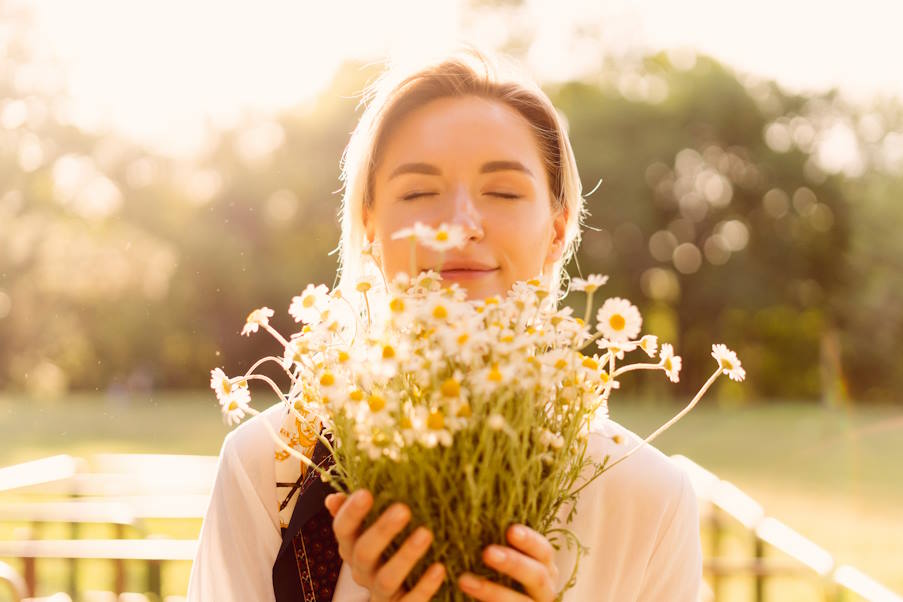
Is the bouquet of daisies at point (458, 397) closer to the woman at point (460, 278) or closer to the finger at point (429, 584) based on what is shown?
the finger at point (429, 584)

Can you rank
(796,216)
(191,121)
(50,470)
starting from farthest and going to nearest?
1. (796,216)
2. (191,121)
3. (50,470)

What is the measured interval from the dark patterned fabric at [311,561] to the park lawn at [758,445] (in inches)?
172

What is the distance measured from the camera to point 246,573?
1.71 metres

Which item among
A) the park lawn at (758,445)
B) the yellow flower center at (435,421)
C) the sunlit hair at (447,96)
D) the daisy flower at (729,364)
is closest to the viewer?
the yellow flower center at (435,421)

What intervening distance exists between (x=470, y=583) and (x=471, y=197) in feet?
2.31

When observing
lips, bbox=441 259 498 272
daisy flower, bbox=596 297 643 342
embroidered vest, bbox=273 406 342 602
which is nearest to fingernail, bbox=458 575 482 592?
daisy flower, bbox=596 297 643 342

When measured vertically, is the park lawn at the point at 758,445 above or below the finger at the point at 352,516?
above

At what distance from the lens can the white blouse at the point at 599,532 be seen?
169 centimetres

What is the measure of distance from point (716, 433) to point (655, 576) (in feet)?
55.0

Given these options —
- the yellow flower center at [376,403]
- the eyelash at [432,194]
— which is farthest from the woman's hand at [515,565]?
the eyelash at [432,194]

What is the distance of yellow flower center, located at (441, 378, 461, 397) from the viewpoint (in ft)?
3.56

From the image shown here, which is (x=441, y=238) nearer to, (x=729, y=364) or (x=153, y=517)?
(x=729, y=364)

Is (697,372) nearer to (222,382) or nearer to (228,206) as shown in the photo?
(228,206)

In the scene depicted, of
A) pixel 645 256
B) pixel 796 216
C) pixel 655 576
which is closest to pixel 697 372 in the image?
pixel 645 256
